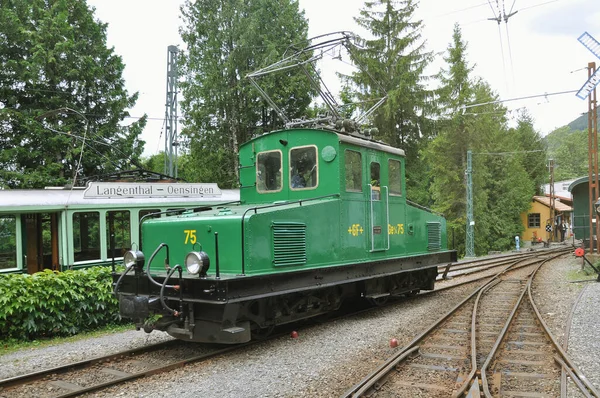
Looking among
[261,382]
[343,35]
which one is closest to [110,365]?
[261,382]

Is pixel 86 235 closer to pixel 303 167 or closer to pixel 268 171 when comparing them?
pixel 268 171

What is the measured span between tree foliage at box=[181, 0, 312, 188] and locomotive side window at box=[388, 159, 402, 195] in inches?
573

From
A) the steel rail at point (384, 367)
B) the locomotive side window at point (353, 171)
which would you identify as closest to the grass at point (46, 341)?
the locomotive side window at point (353, 171)

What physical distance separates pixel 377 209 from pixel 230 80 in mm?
17399

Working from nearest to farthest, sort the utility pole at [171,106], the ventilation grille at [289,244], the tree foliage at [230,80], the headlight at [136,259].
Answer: the headlight at [136,259]
the ventilation grille at [289,244]
the utility pole at [171,106]
the tree foliage at [230,80]

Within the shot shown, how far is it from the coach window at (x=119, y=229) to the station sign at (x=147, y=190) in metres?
0.46

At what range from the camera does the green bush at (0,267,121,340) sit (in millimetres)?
7520

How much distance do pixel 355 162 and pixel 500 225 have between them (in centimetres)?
2909

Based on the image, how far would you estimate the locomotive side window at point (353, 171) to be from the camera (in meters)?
7.89

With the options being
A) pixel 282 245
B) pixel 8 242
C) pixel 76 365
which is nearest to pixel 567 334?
pixel 282 245

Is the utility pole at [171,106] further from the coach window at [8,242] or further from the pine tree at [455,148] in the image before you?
the pine tree at [455,148]

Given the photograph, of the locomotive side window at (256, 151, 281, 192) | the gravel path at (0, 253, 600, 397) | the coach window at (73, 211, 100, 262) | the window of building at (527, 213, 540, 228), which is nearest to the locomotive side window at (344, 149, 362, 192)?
the locomotive side window at (256, 151, 281, 192)

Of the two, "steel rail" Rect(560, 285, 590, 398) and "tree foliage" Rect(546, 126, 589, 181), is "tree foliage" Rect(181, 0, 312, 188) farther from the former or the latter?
"tree foliage" Rect(546, 126, 589, 181)

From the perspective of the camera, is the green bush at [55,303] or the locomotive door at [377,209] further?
the locomotive door at [377,209]
